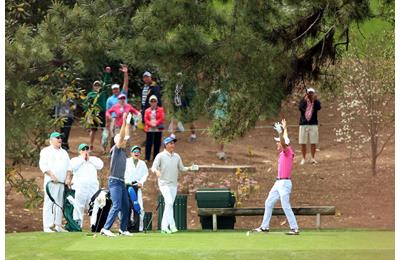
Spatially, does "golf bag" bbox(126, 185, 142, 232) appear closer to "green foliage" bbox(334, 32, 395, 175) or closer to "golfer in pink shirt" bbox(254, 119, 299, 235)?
"golfer in pink shirt" bbox(254, 119, 299, 235)

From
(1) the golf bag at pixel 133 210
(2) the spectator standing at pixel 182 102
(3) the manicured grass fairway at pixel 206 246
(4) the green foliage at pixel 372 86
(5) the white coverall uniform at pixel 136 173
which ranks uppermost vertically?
(4) the green foliage at pixel 372 86

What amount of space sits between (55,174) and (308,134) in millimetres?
9441

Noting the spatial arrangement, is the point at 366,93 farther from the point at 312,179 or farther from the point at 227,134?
the point at 227,134

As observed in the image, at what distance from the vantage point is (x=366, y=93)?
101ft

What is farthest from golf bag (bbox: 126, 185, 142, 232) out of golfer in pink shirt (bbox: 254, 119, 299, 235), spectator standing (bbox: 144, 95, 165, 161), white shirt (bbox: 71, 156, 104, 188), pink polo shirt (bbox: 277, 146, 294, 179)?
spectator standing (bbox: 144, 95, 165, 161)

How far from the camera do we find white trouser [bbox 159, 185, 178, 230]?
21.8 meters

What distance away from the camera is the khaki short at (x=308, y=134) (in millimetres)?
30608

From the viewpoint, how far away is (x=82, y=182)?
22.9 meters

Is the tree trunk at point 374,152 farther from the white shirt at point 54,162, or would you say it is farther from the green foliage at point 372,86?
the white shirt at point 54,162

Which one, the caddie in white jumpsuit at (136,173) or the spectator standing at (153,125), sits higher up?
the spectator standing at (153,125)

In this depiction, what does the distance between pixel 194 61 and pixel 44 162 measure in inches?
226

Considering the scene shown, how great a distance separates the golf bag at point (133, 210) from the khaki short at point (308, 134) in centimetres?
902

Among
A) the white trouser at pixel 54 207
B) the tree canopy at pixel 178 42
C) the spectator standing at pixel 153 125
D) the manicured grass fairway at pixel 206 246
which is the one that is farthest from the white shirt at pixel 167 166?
the spectator standing at pixel 153 125

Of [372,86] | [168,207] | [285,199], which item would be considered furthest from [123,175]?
[372,86]
